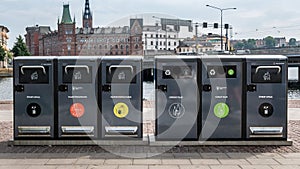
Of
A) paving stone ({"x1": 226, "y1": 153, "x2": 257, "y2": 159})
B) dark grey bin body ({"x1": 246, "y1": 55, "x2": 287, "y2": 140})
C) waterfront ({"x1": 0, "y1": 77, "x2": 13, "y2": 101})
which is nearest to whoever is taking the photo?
paving stone ({"x1": 226, "y1": 153, "x2": 257, "y2": 159})

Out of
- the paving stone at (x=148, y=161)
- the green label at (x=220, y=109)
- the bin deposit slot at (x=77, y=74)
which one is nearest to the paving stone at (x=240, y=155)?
the green label at (x=220, y=109)

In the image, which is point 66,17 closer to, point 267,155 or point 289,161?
point 267,155

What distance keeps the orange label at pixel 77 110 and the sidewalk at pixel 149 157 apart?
0.64 metres

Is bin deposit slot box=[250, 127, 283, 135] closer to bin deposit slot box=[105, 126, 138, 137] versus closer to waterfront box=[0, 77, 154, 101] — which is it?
bin deposit slot box=[105, 126, 138, 137]

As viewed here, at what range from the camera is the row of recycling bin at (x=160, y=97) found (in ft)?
25.9

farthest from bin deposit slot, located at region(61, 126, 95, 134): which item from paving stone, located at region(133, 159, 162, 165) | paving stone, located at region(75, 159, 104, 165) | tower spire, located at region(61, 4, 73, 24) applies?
tower spire, located at region(61, 4, 73, 24)

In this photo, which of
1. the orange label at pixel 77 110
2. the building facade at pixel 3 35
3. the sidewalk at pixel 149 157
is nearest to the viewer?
the sidewalk at pixel 149 157

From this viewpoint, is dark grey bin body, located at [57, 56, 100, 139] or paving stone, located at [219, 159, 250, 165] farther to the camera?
dark grey bin body, located at [57, 56, 100, 139]

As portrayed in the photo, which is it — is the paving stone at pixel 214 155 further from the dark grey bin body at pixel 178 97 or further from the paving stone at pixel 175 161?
the dark grey bin body at pixel 178 97

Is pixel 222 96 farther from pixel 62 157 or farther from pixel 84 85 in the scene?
pixel 62 157

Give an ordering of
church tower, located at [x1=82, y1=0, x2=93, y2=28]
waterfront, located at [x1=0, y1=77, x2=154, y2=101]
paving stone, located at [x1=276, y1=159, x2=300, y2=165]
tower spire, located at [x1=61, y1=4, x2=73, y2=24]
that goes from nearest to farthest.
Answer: paving stone, located at [x1=276, y1=159, x2=300, y2=165], waterfront, located at [x1=0, y1=77, x2=154, y2=101], tower spire, located at [x1=61, y1=4, x2=73, y2=24], church tower, located at [x1=82, y1=0, x2=93, y2=28]

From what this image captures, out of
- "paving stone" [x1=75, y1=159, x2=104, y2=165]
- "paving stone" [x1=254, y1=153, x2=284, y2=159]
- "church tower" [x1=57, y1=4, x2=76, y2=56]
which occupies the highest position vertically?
"church tower" [x1=57, y1=4, x2=76, y2=56]

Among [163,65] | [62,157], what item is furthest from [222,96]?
[62,157]

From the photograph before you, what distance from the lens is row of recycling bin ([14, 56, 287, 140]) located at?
790cm
